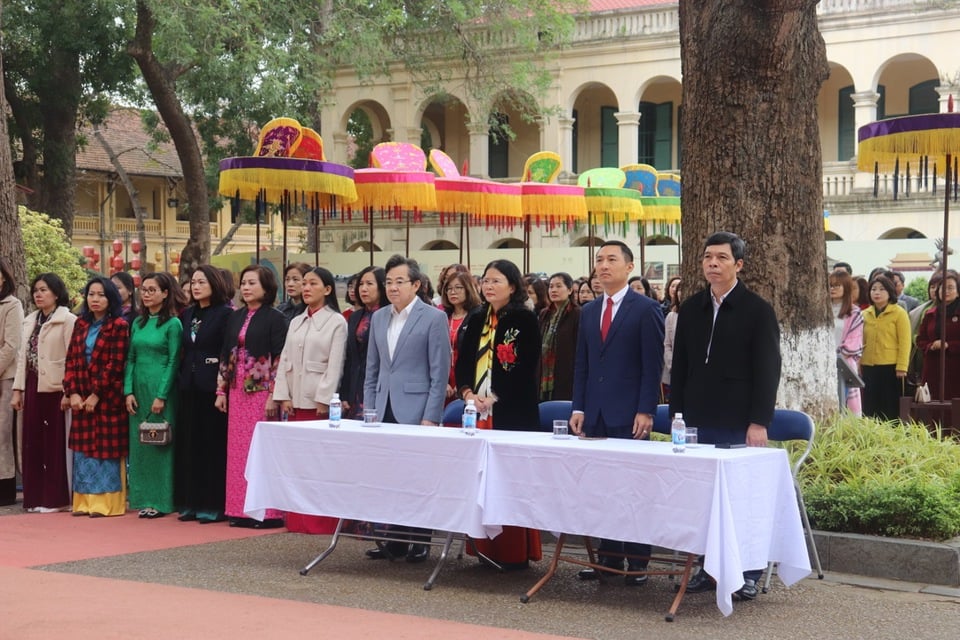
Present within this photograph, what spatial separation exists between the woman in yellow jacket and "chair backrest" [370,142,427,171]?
6.65m

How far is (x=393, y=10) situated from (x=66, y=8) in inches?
266

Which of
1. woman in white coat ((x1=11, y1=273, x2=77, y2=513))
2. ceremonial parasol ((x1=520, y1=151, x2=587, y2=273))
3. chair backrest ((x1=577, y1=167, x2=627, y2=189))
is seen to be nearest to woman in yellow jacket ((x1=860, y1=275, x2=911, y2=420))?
woman in white coat ((x1=11, y1=273, x2=77, y2=513))

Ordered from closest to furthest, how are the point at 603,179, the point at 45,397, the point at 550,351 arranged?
the point at 45,397, the point at 550,351, the point at 603,179

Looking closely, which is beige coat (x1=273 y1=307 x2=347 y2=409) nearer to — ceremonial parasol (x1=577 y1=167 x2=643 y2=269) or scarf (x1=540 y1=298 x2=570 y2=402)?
scarf (x1=540 y1=298 x2=570 y2=402)

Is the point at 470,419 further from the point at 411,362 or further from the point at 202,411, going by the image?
the point at 202,411

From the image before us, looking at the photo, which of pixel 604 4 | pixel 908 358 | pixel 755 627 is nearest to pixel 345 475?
pixel 755 627

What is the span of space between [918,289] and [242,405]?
15.1 meters

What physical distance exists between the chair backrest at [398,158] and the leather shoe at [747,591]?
10.5 meters

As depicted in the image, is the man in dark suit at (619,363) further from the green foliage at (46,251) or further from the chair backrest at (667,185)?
the green foliage at (46,251)

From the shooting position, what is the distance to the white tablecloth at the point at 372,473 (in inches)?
276

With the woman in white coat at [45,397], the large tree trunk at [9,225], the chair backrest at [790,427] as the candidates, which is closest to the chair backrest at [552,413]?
the chair backrest at [790,427]

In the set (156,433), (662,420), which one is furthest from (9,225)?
(662,420)

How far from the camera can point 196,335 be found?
9945 millimetres

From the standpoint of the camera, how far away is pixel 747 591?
22.3ft
